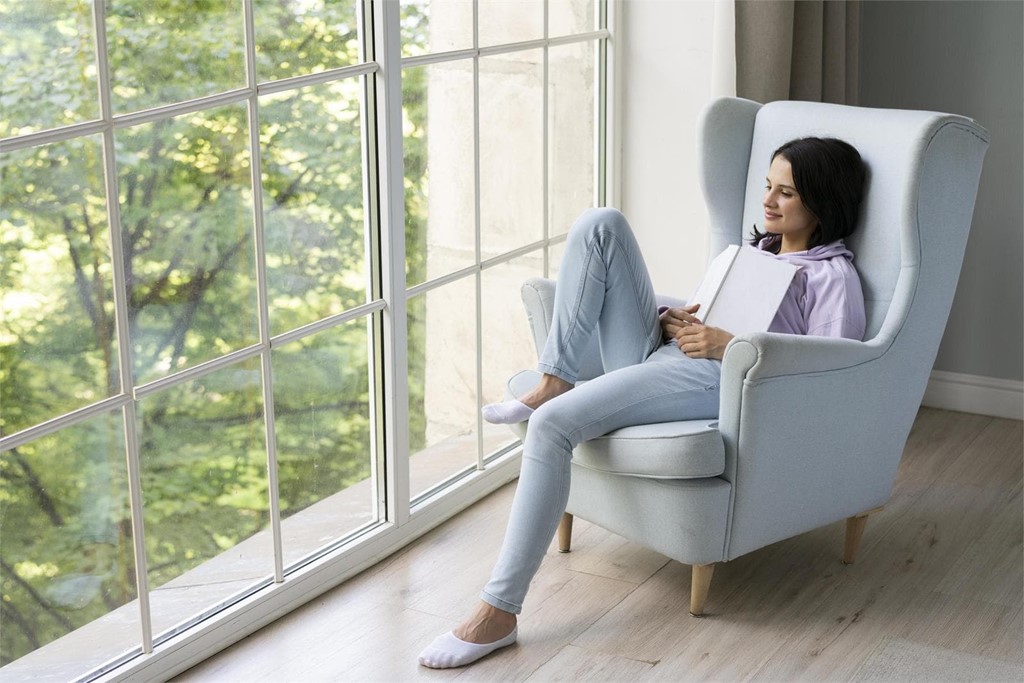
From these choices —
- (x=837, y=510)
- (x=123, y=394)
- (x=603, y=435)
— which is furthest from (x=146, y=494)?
(x=837, y=510)

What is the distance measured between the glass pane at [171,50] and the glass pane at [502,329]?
1042 mm

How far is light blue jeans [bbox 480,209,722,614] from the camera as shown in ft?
8.08

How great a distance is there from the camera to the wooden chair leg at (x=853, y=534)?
2.80 metres

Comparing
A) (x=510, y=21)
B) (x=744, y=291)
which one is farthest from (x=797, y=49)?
(x=744, y=291)

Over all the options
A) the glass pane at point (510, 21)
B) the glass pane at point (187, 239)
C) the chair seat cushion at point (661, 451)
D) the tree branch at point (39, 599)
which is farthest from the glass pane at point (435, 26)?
the tree branch at point (39, 599)

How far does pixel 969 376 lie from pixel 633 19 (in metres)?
1.49

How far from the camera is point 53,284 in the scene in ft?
6.79

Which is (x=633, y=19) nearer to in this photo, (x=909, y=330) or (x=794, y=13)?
(x=794, y=13)

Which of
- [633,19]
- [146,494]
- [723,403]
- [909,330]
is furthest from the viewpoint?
[633,19]

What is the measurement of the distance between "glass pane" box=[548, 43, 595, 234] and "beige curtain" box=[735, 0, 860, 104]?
0.46 m

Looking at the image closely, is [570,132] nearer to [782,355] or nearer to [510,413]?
[510,413]

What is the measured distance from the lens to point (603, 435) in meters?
2.55

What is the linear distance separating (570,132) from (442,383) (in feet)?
2.86

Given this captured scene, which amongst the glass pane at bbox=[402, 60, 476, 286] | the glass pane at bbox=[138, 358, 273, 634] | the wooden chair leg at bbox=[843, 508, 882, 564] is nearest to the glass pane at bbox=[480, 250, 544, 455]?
the glass pane at bbox=[402, 60, 476, 286]
